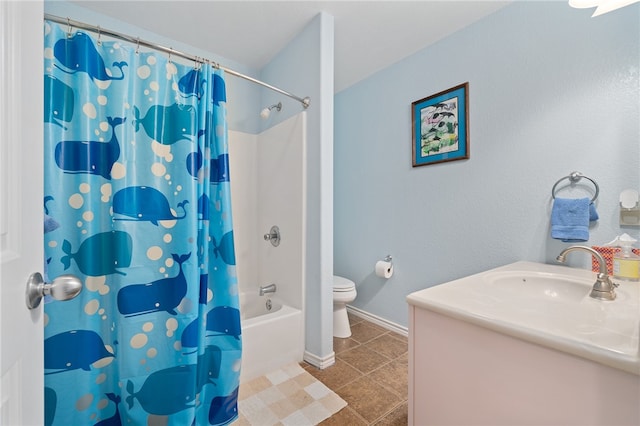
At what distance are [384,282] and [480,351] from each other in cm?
158

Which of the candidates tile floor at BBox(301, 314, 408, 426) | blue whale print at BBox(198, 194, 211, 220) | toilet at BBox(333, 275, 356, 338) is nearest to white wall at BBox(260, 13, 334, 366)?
tile floor at BBox(301, 314, 408, 426)

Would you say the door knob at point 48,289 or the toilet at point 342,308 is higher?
the door knob at point 48,289

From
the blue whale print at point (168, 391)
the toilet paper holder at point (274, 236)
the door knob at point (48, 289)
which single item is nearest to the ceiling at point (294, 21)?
the toilet paper holder at point (274, 236)

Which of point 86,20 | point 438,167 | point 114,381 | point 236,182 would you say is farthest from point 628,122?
point 86,20

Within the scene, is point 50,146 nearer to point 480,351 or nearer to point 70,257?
point 70,257

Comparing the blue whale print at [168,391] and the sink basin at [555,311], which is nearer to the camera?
the sink basin at [555,311]

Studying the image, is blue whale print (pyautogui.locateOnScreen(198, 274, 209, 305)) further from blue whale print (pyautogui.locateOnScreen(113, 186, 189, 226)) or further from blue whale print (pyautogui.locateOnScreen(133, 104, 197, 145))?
blue whale print (pyautogui.locateOnScreen(133, 104, 197, 145))

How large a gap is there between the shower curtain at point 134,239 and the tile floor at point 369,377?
587 millimetres

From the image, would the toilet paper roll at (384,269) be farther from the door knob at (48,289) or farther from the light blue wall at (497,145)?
the door knob at (48,289)

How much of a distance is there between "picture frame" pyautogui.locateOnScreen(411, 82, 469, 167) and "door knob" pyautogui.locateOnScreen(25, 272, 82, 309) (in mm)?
2067

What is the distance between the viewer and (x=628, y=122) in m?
1.24

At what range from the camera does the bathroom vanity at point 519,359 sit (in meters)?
0.57

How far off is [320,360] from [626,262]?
1624 millimetres

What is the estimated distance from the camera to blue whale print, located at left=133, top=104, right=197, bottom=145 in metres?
1.19
